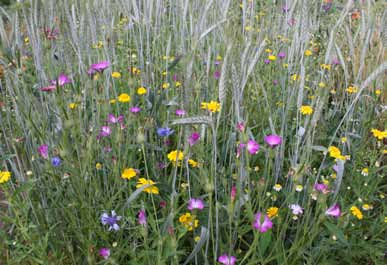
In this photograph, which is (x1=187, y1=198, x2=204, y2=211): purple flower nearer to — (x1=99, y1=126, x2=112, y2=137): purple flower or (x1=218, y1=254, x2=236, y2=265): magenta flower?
(x1=218, y1=254, x2=236, y2=265): magenta flower

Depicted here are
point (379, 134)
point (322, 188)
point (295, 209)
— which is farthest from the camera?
point (379, 134)

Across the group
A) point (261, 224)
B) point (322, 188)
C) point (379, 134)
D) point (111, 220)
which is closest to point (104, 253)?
point (111, 220)

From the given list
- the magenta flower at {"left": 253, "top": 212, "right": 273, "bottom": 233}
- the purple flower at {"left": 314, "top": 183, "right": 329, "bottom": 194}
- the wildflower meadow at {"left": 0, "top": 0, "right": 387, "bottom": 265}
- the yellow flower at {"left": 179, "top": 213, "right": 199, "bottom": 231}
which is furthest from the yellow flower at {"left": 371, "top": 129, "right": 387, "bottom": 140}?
the yellow flower at {"left": 179, "top": 213, "right": 199, "bottom": 231}

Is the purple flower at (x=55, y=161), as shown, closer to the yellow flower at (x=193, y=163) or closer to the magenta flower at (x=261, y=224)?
the yellow flower at (x=193, y=163)

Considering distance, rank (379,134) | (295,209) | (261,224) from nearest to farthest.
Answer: (261,224), (295,209), (379,134)

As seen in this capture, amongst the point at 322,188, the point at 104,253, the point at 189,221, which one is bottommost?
the point at 104,253

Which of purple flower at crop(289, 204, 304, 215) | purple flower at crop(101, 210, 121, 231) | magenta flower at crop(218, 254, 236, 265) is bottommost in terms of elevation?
magenta flower at crop(218, 254, 236, 265)

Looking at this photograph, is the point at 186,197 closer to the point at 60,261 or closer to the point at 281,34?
the point at 60,261

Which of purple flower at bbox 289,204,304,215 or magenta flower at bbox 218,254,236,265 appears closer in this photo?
magenta flower at bbox 218,254,236,265

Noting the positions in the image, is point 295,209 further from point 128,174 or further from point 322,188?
point 128,174

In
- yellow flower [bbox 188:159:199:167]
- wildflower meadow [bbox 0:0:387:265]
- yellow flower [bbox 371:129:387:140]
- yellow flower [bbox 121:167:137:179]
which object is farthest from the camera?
yellow flower [bbox 371:129:387:140]

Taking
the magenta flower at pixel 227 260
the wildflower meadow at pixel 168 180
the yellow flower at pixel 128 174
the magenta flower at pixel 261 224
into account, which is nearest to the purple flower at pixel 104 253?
the wildflower meadow at pixel 168 180

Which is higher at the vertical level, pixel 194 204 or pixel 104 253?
pixel 194 204

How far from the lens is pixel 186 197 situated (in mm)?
1364
